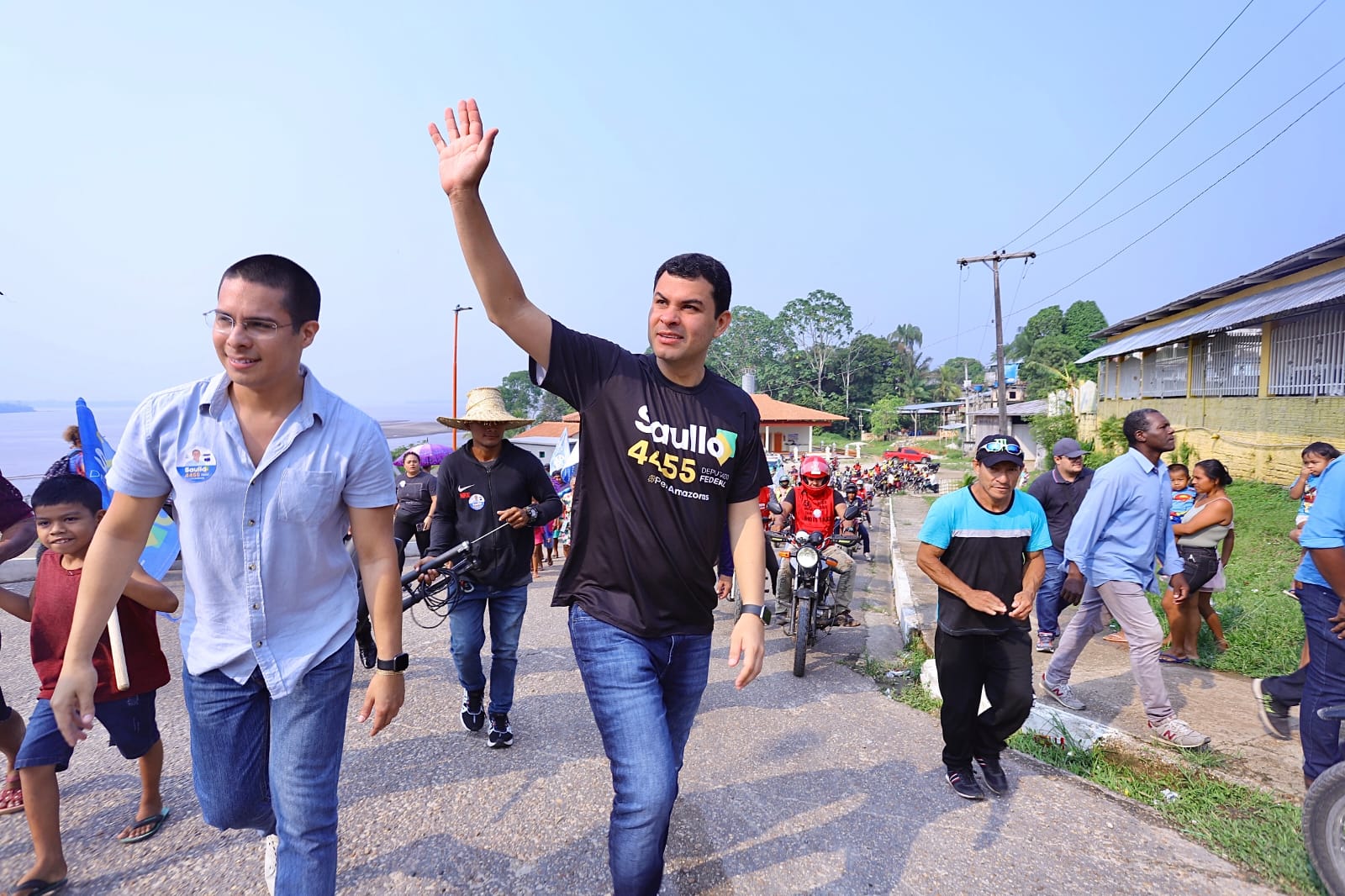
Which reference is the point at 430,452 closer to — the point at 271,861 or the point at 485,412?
the point at 485,412

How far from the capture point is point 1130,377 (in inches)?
832

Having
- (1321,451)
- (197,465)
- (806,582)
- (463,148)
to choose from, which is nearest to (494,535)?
(197,465)

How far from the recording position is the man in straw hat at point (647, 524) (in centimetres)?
204

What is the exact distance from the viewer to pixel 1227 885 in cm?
280

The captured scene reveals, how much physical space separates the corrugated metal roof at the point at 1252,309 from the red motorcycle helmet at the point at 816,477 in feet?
24.5

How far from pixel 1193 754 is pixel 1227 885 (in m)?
1.25

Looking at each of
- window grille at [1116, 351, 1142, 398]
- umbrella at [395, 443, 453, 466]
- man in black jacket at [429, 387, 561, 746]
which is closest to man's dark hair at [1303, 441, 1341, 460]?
man in black jacket at [429, 387, 561, 746]

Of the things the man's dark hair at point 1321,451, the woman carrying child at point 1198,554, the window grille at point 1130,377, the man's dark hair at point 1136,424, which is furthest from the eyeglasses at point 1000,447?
the window grille at point 1130,377

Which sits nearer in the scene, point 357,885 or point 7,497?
point 357,885

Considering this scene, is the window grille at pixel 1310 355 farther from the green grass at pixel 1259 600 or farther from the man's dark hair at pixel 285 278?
the man's dark hair at pixel 285 278

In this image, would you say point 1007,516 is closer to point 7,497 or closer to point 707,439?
point 707,439

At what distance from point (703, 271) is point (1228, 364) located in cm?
1675

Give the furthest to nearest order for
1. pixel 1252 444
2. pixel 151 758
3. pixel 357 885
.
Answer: pixel 1252 444, pixel 151 758, pixel 357 885

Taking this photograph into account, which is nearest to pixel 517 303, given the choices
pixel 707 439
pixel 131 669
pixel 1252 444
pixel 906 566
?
pixel 707 439
